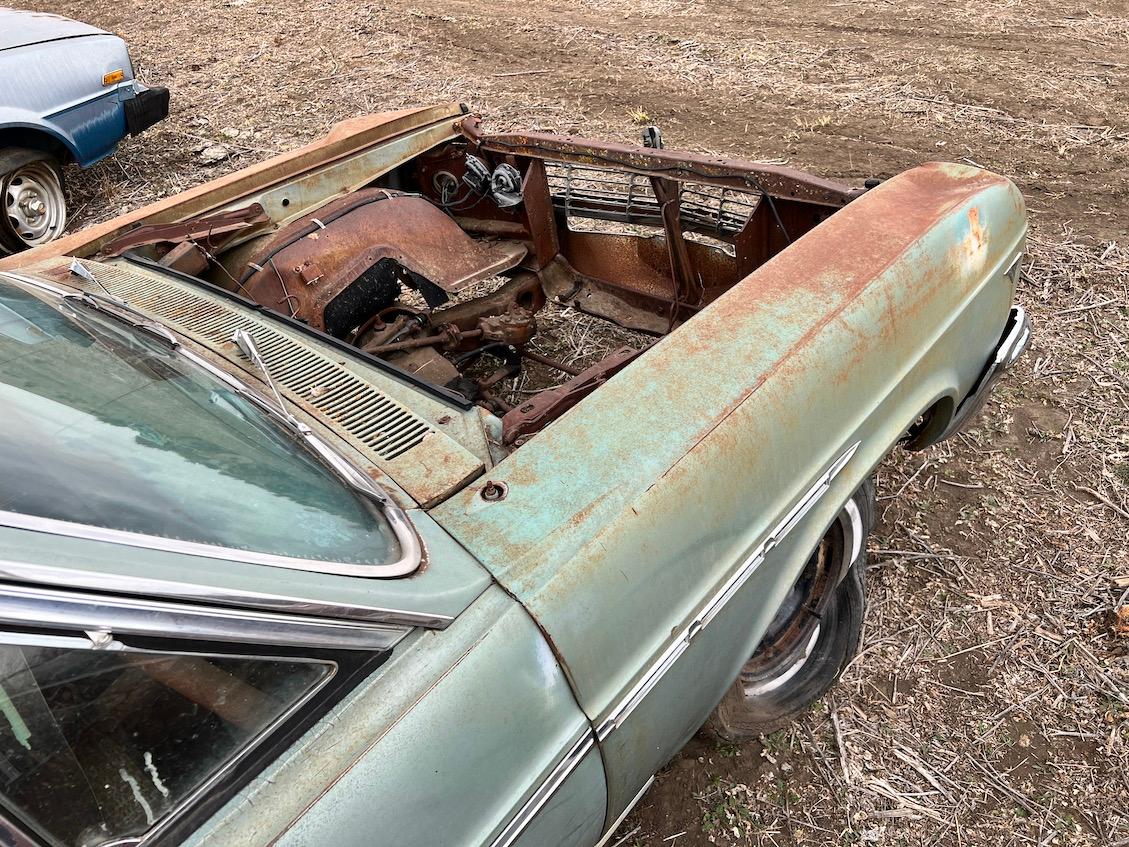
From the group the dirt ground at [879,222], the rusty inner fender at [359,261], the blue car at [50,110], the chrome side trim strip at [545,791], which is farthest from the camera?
the blue car at [50,110]

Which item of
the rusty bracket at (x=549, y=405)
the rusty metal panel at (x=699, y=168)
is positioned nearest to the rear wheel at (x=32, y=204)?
the rusty metal panel at (x=699, y=168)

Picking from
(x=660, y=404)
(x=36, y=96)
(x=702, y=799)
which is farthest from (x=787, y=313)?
(x=36, y=96)

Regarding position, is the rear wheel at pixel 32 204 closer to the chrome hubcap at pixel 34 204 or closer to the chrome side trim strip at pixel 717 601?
the chrome hubcap at pixel 34 204

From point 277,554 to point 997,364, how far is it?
7.45 ft

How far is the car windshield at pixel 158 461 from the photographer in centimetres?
113

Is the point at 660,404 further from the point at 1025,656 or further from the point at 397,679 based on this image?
the point at 1025,656

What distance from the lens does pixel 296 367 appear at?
1856 mm

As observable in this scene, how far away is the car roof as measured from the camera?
496 cm

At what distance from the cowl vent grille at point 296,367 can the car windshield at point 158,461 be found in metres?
0.15

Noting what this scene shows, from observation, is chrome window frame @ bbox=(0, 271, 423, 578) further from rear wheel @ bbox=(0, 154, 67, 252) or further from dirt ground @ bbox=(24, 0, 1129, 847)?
rear wheel @ bbox=(0, 154, 67, 252)

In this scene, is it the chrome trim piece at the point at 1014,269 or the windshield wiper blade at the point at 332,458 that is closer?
the windshield wiper blade at the point at 332,458

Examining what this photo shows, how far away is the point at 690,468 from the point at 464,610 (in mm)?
534

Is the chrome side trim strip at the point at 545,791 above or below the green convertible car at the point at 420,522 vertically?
below

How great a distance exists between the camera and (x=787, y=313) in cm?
186
